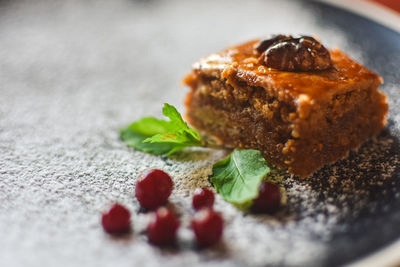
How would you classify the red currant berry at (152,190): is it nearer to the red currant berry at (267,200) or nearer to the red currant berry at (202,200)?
the red currant berry at (202,200)

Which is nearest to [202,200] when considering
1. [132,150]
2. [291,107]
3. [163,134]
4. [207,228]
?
[207,228]

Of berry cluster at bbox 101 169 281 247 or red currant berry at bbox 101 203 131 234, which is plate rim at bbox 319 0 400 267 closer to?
berry cluster at bbox 101 169 281 247

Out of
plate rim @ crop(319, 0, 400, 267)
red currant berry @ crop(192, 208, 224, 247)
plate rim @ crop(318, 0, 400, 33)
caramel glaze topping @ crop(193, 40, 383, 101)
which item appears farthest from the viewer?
plate rim @ crop(318, 0, 400, 33)

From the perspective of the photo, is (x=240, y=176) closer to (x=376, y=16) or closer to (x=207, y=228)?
(x=207, y=228)

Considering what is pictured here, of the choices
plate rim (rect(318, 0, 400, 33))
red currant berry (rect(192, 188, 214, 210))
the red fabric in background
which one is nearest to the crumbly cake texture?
red currant berry (rect(192, 188, 214, 210))

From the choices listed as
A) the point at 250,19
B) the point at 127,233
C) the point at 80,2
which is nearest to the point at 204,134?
the point at 127,233

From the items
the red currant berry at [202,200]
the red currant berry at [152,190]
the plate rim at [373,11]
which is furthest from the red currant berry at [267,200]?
the plate rim at [373,11]
